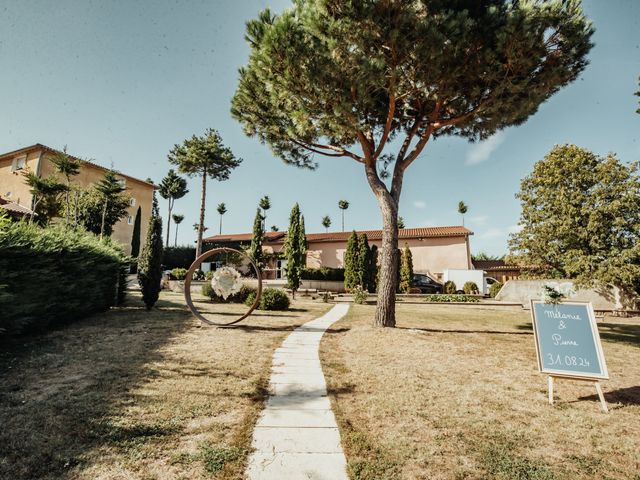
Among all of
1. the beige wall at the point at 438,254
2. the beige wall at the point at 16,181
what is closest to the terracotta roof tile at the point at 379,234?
the beige wall at the point at 438,254

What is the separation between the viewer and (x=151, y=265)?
11633mm

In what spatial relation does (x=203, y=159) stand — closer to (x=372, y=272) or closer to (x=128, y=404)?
(x=372, y=272)

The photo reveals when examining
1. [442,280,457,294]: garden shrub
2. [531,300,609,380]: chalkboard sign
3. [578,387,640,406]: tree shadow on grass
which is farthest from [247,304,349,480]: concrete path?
[442,280,457,294]: garden shrub

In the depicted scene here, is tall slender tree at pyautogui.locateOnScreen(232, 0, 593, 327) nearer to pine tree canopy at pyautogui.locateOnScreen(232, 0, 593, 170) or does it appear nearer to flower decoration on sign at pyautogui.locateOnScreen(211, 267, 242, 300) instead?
pine tree canopy at pyautogui.locateOnScreen(232, 0, 593, 170)

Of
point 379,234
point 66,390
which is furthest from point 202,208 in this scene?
point 66,390

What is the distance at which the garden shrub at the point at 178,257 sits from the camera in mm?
42281

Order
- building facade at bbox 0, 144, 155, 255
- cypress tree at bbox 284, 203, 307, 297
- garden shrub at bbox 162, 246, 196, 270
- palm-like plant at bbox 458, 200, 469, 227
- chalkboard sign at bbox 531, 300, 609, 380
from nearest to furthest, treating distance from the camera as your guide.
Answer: chalkboard sign at bbox 531, 300, 609, 380 → cypress tree at bbox 284, 203, 307, 297 → building facade at bbox 0, 144, 155, 255 → garden shrub at bbox 162, 246, 196, 270 → palm-like plant at bbox 458, 200, 469, 227

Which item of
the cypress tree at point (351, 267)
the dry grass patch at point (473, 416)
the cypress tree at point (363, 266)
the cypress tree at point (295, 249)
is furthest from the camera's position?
the cypress tree at point (351, 267)

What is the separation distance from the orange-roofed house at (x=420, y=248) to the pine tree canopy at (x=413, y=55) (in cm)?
2133

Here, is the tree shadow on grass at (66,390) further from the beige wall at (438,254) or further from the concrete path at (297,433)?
the beige wall at (438,254)

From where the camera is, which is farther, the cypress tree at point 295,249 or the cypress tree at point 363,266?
the cypress tree at point 363,266

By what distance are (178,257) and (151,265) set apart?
111ft

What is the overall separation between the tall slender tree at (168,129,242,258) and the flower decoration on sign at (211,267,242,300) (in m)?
22.9

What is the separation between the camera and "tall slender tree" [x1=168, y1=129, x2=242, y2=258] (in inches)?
1270
